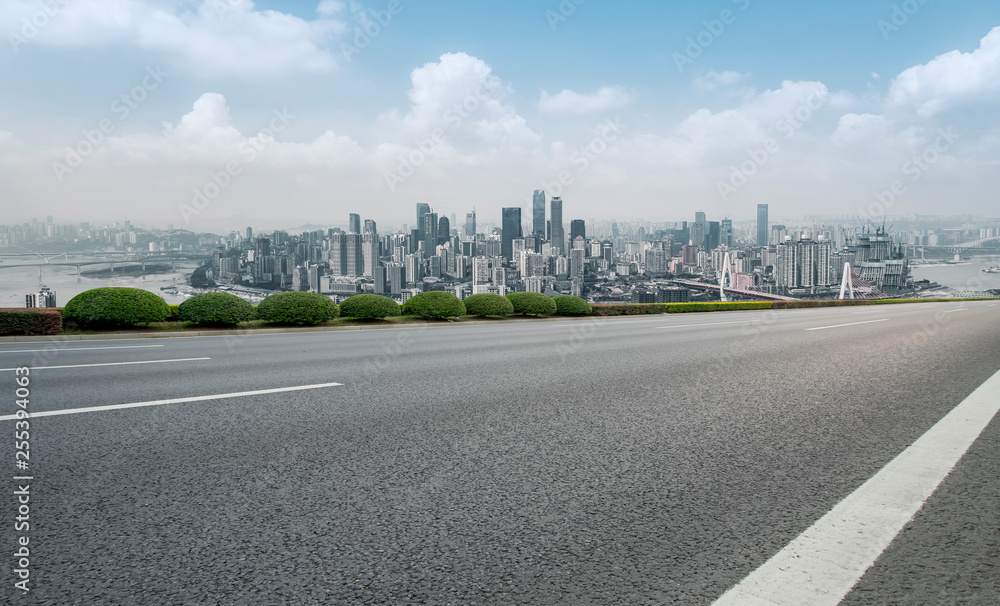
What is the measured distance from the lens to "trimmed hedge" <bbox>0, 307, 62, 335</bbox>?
13938 millimetres

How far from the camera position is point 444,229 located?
2007 inches

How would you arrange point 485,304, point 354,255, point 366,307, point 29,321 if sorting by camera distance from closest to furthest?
point 29,321 → point 366,307 → point 485,304 → point 354,255

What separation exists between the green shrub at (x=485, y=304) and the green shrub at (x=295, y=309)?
623 centimetres

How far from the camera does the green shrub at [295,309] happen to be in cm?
1791

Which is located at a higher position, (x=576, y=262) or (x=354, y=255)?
(x=354, y=255)

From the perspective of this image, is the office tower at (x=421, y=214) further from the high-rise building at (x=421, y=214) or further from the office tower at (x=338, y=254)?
the office tower at (x=338, y=254)

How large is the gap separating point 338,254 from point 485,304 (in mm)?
12174

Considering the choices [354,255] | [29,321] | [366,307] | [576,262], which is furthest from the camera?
[576,262]

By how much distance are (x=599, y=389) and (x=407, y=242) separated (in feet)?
125

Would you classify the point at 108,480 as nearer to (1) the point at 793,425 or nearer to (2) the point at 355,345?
(1) the point at 793,425

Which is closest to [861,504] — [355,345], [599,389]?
[599,389]

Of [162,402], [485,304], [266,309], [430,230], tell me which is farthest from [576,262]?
[162,402]

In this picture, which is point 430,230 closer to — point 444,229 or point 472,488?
point 444,229

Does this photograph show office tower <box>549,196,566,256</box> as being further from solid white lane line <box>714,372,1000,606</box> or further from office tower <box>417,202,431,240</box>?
solid white lane line <box>714,372,1000,606</box>
